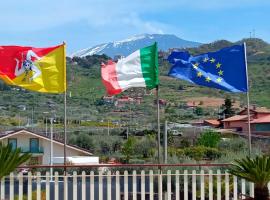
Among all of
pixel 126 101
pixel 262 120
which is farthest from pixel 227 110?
pixel 262 120

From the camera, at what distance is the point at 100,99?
8325 cm

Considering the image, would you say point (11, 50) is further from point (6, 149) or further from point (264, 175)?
point (264, 175)

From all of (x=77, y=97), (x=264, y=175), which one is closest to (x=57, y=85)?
(x=264, y=175)

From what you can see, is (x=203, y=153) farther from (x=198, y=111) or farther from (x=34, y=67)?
(x=198, y=111)

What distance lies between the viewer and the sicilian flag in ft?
38.3

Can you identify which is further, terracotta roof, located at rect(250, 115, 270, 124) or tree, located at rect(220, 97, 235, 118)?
tree, located at rect(220, 97, 235, 118)

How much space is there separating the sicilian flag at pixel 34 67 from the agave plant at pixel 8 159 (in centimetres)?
301

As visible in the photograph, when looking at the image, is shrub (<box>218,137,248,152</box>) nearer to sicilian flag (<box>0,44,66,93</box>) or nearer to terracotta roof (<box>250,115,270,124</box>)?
terracotta roof (<box>250,115,270,124</box>)

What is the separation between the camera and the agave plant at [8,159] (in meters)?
8.66

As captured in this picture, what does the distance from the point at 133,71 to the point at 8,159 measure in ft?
13.8

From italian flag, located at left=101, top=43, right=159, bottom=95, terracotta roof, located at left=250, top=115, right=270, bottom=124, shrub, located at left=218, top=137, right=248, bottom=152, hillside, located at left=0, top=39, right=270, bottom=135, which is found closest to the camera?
italian flag, located at left=101, top=43, right=159, bottom=95

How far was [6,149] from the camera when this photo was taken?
28.5 ft

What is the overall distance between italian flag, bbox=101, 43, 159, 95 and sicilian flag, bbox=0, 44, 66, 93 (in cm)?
98

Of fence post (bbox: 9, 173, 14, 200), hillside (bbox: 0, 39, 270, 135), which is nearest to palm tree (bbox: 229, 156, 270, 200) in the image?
fence post (bbox: 9, 173, 14, 200)
